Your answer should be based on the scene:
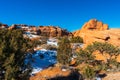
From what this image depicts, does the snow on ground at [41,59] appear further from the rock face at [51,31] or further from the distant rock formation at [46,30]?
the rock face at [51,31]

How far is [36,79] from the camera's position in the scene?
46.8 meters

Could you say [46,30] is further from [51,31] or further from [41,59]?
[41,59]

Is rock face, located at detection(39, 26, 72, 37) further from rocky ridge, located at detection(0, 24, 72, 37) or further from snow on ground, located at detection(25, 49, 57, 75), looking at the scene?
snow on ground, located at detection(25, 49, 57, 75)

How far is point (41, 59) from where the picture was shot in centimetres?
6662

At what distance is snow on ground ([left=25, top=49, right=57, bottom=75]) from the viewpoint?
5728cm

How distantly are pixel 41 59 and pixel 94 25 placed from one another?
6613 centimetres

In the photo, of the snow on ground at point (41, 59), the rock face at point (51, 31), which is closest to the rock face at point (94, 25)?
the rock face at point (51, 31)

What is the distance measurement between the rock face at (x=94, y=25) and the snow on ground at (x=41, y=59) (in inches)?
2077

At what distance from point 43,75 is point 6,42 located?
14.8 metres

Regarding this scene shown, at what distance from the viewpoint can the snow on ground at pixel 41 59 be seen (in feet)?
188

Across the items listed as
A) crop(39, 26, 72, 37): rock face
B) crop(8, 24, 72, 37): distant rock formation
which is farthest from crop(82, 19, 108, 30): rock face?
crop(8, 24, 72, 37): distant rock formation

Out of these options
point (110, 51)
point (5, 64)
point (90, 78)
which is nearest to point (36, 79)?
point (90, 78)

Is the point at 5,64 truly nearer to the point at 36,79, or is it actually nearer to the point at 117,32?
the point at 36,79

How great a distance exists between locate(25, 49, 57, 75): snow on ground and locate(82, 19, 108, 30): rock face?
52.8m
